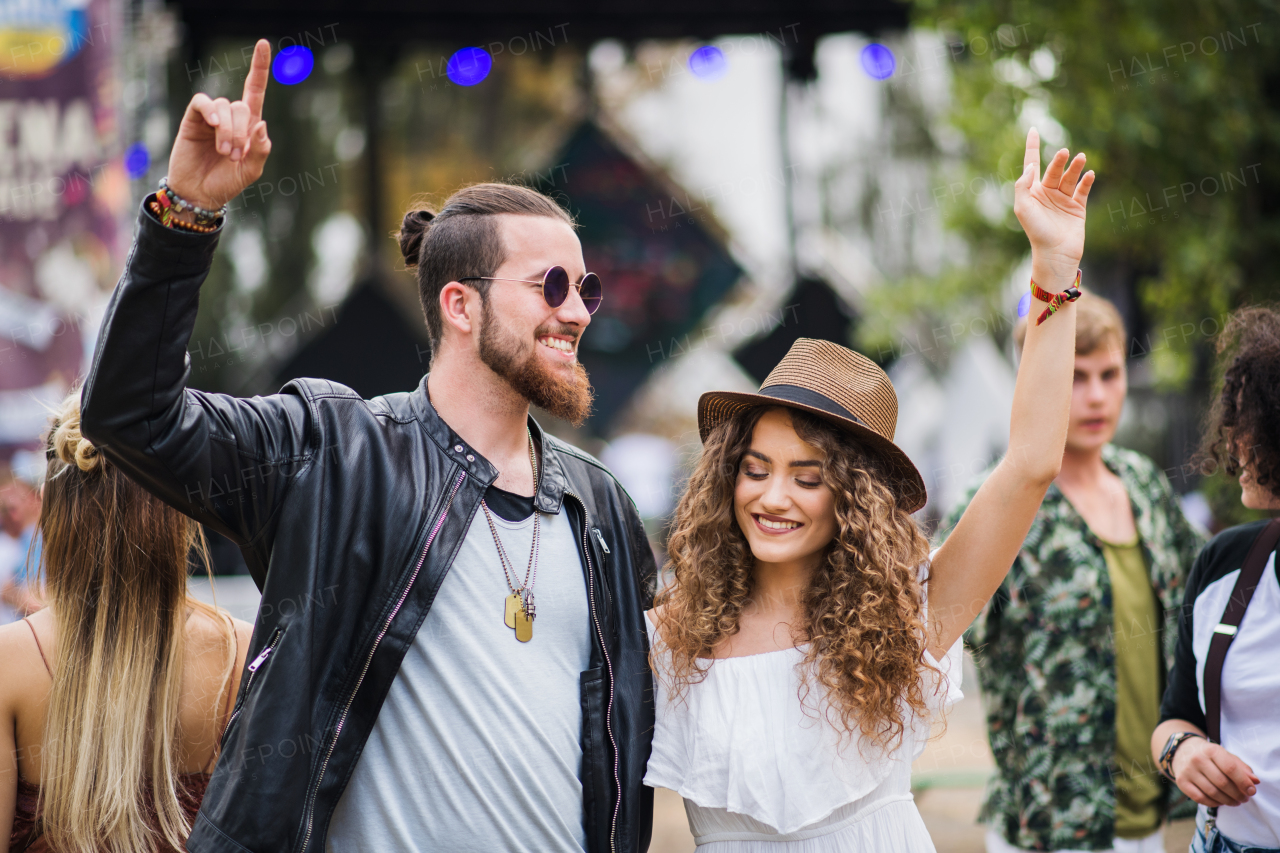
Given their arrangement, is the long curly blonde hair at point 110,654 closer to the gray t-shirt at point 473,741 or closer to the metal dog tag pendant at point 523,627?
the gray t-shirt at point 473,741

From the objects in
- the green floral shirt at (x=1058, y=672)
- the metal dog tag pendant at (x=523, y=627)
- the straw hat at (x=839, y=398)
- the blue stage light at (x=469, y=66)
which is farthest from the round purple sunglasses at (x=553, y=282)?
the blue stage light at (x=469, y=66)

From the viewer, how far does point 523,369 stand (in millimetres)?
2518

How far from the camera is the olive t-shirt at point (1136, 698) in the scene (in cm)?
321

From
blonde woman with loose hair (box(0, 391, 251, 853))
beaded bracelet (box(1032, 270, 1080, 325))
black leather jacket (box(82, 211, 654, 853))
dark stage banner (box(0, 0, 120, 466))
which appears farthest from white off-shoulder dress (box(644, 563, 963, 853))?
dark stage banner (box(0, 0, 120, 466))

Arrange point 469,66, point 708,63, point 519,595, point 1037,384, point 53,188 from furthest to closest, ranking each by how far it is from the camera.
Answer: point 708,63 → point 469,66 → point 53,188 → point 519,595 → point 1037,384

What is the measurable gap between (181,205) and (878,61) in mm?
11935

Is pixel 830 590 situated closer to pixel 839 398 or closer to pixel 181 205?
pixel 839 398

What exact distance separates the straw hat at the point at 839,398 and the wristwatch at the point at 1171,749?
79 centimetres

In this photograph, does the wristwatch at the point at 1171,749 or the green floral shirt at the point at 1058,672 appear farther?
the green floral shirt at the point at 1058,672

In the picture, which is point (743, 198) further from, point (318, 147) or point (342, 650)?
point (342, 650)

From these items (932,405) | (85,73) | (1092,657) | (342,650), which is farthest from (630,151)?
(342,650)

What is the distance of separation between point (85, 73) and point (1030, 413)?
5940mm

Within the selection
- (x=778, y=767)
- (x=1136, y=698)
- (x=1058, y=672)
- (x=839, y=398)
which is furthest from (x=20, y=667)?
(x=1136, y=698)

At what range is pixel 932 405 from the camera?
42.0ft
